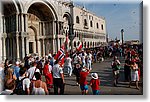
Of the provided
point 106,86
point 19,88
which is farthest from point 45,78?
point 106,86

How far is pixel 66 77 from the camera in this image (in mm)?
8859

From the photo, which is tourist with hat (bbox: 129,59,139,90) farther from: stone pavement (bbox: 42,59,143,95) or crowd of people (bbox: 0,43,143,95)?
stone pavement (bbox: 42,59,143,95)

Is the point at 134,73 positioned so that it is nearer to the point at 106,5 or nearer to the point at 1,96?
the point at 106,5

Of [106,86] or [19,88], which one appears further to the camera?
[106,86]

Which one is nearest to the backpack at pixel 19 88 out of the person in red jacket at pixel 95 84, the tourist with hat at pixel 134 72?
the person in red jacket at pixel 95 84

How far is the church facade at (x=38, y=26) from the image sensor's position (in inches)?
584

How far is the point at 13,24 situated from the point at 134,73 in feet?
34.3

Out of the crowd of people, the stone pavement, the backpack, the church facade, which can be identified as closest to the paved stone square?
the stone pavement

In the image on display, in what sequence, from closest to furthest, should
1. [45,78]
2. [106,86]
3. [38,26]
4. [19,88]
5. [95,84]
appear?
1. [19,88]
2. [95,84]
3. [106,86]
4. [45,78]
5. [38,26]

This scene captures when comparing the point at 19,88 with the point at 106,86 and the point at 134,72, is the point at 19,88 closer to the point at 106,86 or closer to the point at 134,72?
the point at 106,86

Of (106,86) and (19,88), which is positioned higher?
(19,88)

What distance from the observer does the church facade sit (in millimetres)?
14836

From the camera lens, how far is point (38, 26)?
1922 cm

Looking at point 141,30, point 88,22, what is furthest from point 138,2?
point 88,22
